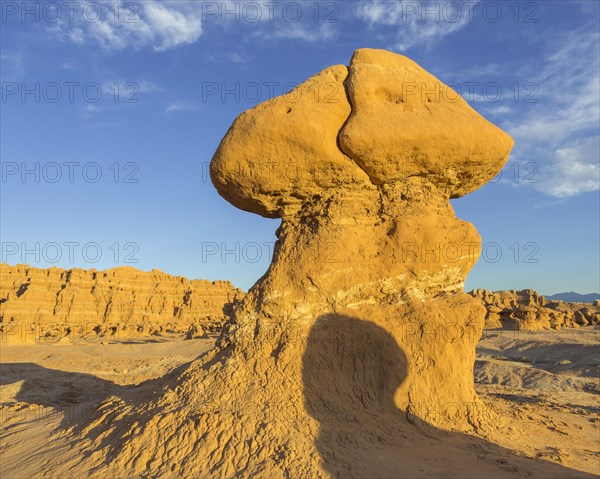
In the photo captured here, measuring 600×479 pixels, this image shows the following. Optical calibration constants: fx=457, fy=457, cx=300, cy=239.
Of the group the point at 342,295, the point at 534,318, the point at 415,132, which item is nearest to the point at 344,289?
the point at 342,295

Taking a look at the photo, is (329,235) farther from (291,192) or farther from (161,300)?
(161,300)

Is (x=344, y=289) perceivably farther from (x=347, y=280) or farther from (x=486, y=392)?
(x=486, y=392)

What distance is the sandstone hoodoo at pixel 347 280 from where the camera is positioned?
517cm

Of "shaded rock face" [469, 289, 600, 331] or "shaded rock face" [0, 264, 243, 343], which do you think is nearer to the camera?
"shaded rock face" [469, 289, 600, 331]

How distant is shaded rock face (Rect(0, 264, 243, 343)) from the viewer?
1400 inches

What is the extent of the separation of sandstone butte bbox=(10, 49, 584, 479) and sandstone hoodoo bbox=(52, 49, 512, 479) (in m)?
0.02

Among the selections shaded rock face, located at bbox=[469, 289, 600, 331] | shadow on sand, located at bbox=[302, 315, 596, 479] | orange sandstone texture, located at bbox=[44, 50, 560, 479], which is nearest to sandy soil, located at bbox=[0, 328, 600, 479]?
shadow on sand, located at bbox=[302, 315, 596, 479]

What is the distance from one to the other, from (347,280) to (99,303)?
39079 millimetres

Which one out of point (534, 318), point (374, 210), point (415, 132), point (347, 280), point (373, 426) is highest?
point (415, 132)

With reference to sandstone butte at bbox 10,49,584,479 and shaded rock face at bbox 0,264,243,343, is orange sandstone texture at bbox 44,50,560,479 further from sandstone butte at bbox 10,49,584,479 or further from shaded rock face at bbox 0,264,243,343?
shaded rock face at bbox 0,264,243,343

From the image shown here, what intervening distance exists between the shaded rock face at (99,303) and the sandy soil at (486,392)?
13.1m

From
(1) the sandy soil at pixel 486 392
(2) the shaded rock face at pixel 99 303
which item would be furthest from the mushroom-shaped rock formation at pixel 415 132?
(2) the shaded rock face at pixel 99 303

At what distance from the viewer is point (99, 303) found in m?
40.2

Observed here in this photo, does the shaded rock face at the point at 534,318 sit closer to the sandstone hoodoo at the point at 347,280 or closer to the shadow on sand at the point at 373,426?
the sandstone hoodoo at the point at 347,280
